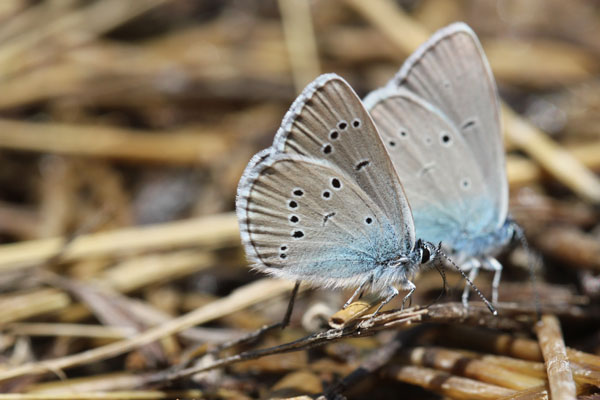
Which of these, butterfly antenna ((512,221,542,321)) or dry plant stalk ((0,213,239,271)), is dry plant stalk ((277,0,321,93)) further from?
butterfly antenna ((512,221,542,321))

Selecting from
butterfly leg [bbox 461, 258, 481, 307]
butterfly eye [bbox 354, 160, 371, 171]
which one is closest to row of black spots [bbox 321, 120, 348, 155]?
butterfly eye [bbox 354, 160, 371, 171]

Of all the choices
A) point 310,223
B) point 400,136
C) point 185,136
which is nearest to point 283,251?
point 310,223

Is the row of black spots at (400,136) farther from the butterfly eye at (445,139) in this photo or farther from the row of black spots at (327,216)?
the row of black spots at (327,216)

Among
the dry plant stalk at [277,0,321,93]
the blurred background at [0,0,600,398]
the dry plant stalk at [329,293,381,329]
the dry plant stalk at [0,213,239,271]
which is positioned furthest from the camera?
the dry plant stalk at [277,0,321,93]

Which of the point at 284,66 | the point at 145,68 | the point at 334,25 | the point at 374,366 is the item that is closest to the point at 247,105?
the point at 284,66

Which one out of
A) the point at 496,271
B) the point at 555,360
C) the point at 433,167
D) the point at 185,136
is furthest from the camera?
the point at 185,136

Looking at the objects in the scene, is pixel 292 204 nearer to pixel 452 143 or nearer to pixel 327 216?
pixel 327 216
